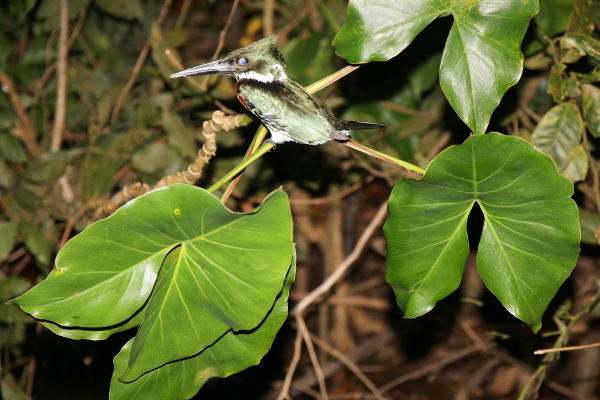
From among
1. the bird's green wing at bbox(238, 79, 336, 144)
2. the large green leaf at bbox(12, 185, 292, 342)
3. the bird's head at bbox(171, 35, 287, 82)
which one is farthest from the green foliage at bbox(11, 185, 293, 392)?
the bird's head at bbox(171, 35, 287, 82)

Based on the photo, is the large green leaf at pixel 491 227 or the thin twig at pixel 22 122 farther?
the thin twig at pixel 22 122

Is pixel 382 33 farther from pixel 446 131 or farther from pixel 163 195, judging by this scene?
pixel 446 131

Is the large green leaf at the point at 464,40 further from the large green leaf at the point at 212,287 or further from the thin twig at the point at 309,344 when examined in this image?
the thin twig at the point at 309,344

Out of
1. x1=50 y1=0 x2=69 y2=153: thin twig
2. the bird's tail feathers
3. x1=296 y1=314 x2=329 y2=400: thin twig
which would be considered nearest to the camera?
the bird's tail feathers

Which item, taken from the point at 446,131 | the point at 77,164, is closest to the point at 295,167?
the point at 446,131

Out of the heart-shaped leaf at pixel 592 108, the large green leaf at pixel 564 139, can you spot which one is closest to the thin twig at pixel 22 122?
the large green leaf at pixel 564 139

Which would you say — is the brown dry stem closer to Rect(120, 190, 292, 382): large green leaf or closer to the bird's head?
the bird's head

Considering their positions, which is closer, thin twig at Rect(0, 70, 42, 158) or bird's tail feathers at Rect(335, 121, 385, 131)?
bird's tail feathers at Rect(335, 121, 385, 131)
